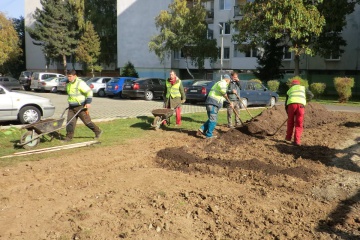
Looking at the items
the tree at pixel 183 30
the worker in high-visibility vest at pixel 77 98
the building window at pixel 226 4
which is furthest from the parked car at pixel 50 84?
the worker in high-visibility vest at pixel 77 98

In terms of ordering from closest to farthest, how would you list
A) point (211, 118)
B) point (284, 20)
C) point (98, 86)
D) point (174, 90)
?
1. point (211, 118)
2. point (174, 90)
3. point (284, 20)
4. point (98, 86)

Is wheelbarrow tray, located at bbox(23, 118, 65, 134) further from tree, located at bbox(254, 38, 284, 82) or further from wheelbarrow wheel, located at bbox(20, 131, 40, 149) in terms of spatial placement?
tree, located at bbox(254, 38, 284, 82)

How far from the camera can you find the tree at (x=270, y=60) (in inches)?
1303

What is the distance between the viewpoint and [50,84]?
101ft

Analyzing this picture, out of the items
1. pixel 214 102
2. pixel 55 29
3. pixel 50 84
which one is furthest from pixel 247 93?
pixel 55 29

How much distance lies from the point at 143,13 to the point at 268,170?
137 feet

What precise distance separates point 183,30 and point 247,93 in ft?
57.6

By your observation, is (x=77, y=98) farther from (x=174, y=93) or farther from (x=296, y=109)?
(x=296, y=109)

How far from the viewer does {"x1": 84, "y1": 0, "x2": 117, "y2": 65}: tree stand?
48.7m

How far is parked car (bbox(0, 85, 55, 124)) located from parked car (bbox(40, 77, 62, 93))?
19750 millimetres

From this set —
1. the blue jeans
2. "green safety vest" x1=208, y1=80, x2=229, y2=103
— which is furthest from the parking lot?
"green safety vest" x1=208, y1=80, x2=229, y2=103

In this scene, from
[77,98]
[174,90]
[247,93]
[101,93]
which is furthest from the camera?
[101,93]

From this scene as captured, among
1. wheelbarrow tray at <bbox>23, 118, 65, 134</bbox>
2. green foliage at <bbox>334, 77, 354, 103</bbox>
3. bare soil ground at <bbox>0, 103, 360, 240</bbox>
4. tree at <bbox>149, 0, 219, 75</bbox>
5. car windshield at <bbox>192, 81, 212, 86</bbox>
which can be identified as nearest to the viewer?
bare soil ground at <bbox>0, 103, 360, 240</bbox>

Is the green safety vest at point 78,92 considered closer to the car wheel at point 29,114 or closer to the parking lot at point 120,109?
the car wheel at point 29,114
